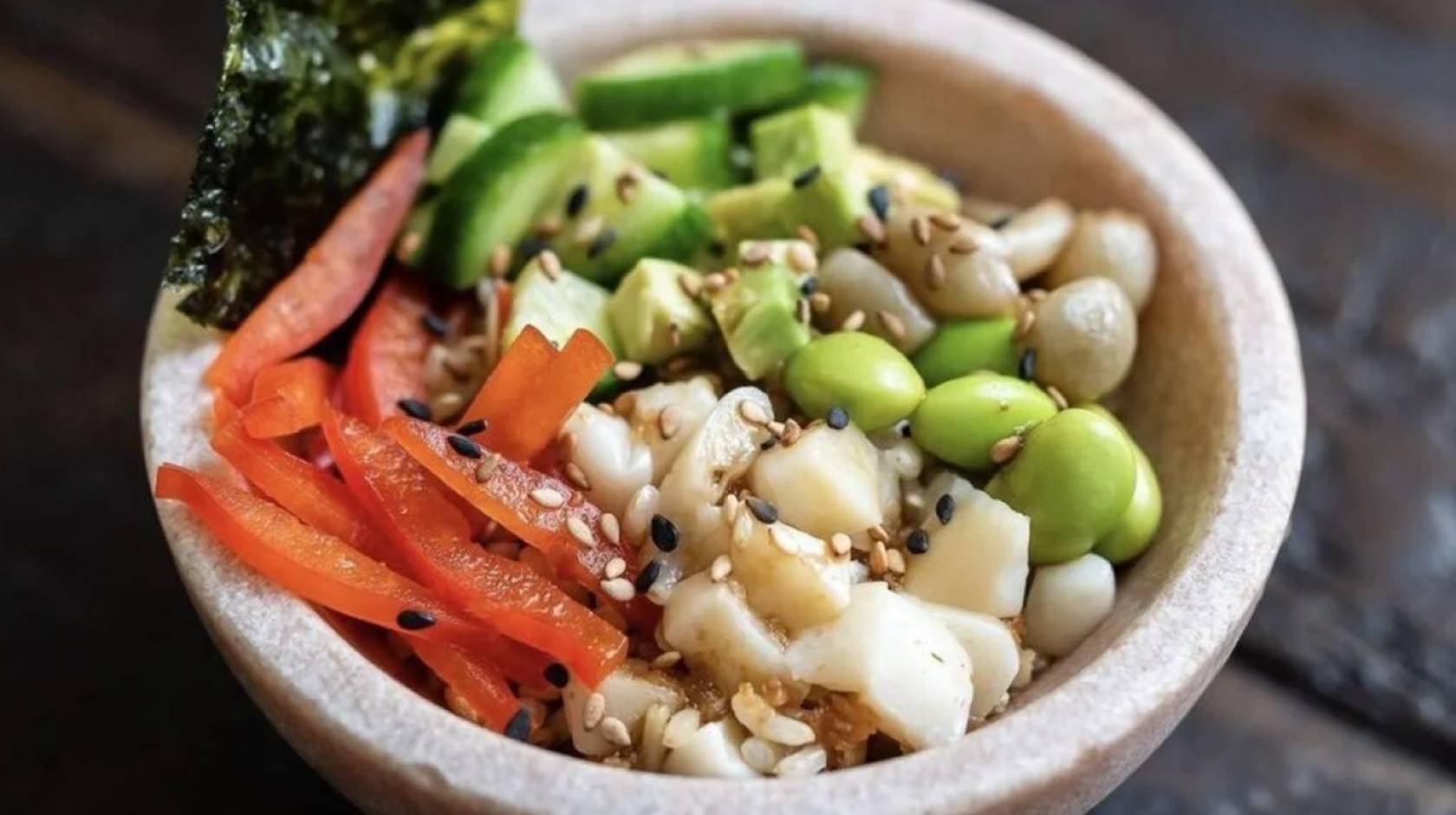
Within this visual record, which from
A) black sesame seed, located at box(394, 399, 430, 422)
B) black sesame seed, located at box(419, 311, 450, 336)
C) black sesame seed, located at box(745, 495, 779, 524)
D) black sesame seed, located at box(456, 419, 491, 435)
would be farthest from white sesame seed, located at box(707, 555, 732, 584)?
black sesame seed, located at box(419, 311, 450, 336)

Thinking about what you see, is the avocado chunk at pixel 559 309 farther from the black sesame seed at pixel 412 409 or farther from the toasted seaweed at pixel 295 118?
the toasted seaweed at pixel 295 118

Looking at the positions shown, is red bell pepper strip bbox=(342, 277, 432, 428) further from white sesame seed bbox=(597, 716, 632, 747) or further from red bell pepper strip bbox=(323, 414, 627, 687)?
white sesame seed bbox=(597, 716, 632, 747)

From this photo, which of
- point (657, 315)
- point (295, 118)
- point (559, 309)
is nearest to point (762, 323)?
point (657, 315)

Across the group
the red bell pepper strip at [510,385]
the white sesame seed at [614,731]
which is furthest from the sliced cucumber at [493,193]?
the white sesame seed at [614,731]

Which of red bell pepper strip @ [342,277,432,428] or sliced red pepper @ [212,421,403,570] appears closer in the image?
sliced red pepper @ [212,421,403,570]

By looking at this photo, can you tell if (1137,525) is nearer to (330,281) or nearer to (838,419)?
(838,419)
